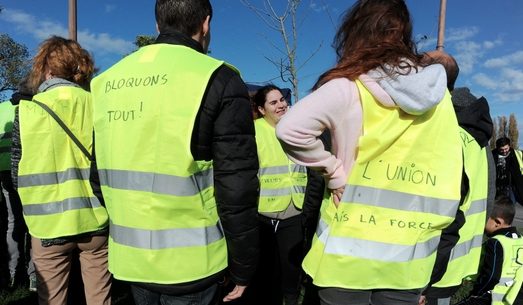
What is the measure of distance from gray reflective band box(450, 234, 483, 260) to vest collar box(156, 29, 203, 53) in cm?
172

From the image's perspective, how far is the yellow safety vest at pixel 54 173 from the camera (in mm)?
2562

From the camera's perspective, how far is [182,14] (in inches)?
71.6

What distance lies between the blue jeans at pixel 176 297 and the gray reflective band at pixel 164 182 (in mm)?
451

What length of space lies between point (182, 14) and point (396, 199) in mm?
1188

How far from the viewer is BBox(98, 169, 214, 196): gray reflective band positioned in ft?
5.50

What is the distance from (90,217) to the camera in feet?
8.57

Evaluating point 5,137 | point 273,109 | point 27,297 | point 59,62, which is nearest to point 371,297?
point 59,62

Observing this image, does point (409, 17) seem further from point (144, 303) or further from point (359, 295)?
point (144, 303)

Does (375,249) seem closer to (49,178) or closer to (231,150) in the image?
(231,150)

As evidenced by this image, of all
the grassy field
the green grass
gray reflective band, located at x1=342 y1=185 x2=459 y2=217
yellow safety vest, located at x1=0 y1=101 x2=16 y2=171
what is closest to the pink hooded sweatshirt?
gray reflective band, located at x1=342 y1=185 x2=459 y2=217

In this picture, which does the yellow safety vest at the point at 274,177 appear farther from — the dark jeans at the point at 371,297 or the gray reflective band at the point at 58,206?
the dark jeans at the point at 371,297

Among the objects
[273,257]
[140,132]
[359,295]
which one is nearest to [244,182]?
[140,132]

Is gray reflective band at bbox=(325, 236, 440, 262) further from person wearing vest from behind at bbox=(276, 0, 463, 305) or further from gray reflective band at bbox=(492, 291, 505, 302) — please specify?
gray reflective band at bbox=(492, 291, 505, 302)

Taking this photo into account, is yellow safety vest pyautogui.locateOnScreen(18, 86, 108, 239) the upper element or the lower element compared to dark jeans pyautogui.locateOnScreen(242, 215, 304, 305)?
upper
